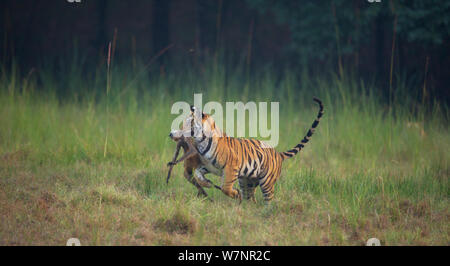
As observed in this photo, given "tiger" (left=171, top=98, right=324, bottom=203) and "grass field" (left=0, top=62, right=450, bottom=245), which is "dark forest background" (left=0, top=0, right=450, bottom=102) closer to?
"grass field" (left=0, top=62, right=450, bottom=245)

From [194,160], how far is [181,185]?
786 millimetres

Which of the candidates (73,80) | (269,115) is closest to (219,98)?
(269,115)

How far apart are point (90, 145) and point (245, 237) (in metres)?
2.82

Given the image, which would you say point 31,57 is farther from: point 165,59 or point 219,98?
point 219,98

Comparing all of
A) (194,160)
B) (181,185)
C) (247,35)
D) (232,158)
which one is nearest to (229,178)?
(232,158)

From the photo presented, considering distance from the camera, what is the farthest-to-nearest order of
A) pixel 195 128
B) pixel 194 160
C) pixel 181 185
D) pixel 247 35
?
1. pixel 247 35
2. pixel 181 185
3. pixel 194 160
4. pixel 195 128

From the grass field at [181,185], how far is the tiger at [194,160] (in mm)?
209

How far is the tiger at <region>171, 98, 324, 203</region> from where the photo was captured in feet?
13.4

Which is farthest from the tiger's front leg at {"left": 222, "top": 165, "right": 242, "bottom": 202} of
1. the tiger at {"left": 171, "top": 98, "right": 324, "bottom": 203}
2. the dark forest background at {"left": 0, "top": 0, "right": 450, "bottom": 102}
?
the dark forest background at {"left": 0, "top": 0, "right": 450, "bottom": 102}

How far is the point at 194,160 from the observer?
4.41 metres

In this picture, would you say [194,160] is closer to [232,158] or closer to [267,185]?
[232,158]

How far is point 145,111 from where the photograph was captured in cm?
726

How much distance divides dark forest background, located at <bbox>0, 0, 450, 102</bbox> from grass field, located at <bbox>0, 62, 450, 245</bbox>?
2.22m
